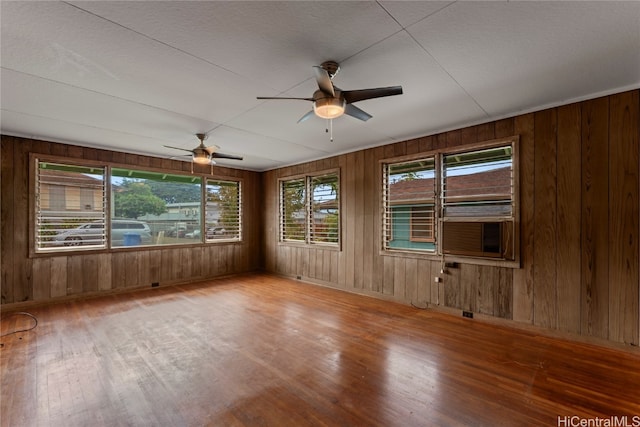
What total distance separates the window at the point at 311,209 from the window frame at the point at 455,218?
1005mm

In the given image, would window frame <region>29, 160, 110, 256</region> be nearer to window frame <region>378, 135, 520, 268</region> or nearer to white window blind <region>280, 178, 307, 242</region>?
white window blind <region>280, 178, 307, 242</region>

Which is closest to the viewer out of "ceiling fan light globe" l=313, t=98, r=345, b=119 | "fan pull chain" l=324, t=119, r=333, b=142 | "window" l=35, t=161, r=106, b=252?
"ceiling fan light globe" l=313, t=98, r=345, b=119

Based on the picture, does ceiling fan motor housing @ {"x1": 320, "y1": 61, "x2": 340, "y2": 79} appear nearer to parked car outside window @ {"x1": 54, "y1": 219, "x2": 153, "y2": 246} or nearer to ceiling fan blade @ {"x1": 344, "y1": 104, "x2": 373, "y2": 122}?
ceiling fan blade @ {"x1": 344, "y1": 104, "x2": 373, "y2": 122}

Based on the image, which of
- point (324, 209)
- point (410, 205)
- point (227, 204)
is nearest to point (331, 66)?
point (410, 205)

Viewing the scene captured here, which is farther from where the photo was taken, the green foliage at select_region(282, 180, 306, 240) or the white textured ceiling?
the green foliage at select_region(282, 180, 306, 240)

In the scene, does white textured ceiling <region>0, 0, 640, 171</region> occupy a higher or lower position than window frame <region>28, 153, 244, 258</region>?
higher

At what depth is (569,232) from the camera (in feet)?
9.86

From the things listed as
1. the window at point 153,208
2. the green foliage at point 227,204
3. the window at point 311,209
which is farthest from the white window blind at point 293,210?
the window at point 153,208

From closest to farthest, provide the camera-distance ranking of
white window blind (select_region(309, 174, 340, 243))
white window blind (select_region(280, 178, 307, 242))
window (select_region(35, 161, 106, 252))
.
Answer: window (select_region(35, 161, 106, 252))
white window blind (select_region(309, 174, 340, 243))
white window blind (select_region(280, 178, 307, 242))

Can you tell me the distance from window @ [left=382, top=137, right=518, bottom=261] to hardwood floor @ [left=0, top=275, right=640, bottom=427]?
99 cm

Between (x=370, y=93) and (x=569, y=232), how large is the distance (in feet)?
8.61

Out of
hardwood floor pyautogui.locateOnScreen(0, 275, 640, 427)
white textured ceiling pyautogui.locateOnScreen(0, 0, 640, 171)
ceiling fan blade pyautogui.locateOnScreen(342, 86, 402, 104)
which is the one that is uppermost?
white textured ceiling pyautogui.locateOnScreen(0, 0, 640, 171)

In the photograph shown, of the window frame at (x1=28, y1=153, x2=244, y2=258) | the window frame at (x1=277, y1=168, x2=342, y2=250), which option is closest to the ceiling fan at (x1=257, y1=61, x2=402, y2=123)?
the window frame at (x1=277, y1=168, x2=342, y2=250)

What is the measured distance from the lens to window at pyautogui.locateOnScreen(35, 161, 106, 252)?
4335 millimetres
